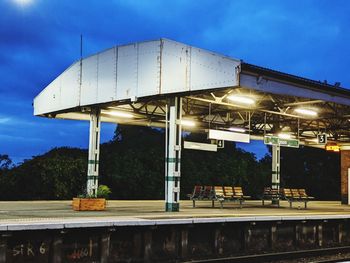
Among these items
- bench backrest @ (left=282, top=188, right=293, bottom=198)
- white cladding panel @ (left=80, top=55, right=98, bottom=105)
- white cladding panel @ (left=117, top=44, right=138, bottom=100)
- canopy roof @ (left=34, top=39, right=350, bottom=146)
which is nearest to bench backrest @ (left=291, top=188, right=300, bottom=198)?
bench backrest @ (left=282, top=188, right=293, bottom=198)

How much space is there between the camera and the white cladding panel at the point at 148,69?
1634 cm

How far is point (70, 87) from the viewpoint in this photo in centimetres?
1980

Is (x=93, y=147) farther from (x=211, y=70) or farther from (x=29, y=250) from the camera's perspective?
(x=29, y=250)

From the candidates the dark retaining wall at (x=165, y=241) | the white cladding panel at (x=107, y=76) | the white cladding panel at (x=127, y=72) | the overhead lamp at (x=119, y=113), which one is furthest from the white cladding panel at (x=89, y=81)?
the dark retaining wall at (x=165, y=241)

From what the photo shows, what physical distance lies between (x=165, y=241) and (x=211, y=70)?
4.89 m

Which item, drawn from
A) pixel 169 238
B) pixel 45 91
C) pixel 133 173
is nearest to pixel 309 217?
pixel 169 238

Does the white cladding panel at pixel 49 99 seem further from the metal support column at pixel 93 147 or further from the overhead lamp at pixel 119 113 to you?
the overhead lamp at pixel 119 113

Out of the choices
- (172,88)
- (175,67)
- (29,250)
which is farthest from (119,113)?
(29,250)

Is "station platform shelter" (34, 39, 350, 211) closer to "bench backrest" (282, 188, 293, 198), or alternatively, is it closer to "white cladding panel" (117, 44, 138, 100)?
"white cladding panel" (117, 44, 138, 100)

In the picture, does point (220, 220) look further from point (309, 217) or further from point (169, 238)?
point (309, 217)

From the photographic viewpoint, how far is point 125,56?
57.4 feet

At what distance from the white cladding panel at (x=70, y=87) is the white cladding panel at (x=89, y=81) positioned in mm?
318

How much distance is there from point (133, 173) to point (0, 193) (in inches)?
274

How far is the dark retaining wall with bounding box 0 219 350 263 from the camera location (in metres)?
10.5
